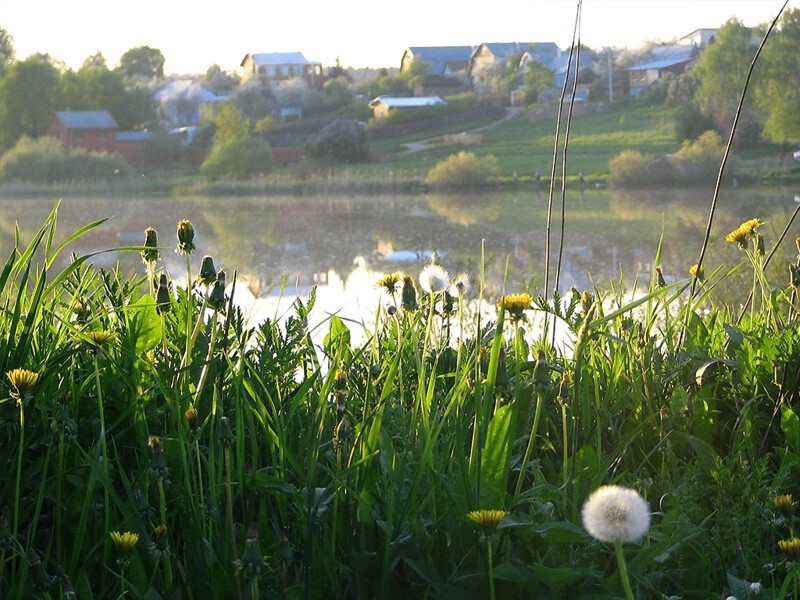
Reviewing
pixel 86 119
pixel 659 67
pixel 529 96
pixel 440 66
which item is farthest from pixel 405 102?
pixel 440 66

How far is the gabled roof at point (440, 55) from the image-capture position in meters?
45.2

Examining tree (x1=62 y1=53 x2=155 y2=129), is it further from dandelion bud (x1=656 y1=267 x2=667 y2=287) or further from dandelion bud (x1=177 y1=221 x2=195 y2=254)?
dandelion bud (x1=177 y1=221 x2=195 y2=254)

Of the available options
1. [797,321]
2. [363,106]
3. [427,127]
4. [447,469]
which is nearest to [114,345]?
[447,469]

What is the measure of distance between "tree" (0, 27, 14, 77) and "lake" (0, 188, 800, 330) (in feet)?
44.3

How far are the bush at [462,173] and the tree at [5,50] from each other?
14.4 m

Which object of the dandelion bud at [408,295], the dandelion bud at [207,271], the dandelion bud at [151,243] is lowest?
the dandelion bud at [408,295]

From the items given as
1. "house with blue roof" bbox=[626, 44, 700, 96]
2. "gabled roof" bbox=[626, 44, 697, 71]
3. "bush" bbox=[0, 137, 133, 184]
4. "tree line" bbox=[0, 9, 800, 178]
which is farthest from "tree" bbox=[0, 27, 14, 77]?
"gabled roof" bbox=[626, 44, 697, 71]

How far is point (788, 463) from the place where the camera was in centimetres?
111

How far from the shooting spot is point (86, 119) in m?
24.7

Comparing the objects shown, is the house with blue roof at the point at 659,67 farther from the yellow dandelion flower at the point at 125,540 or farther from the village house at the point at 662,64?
the yellow dandelion flower at the point at 125,540

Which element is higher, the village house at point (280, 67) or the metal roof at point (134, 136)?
the village house at point (280, 67)

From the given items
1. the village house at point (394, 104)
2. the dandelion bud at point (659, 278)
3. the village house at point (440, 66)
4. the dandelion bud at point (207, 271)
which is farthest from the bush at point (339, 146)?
the dandelion bud at point (207, 271)

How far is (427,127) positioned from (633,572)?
3049 centimetres

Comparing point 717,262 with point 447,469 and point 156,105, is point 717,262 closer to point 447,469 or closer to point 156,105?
point 447,469
